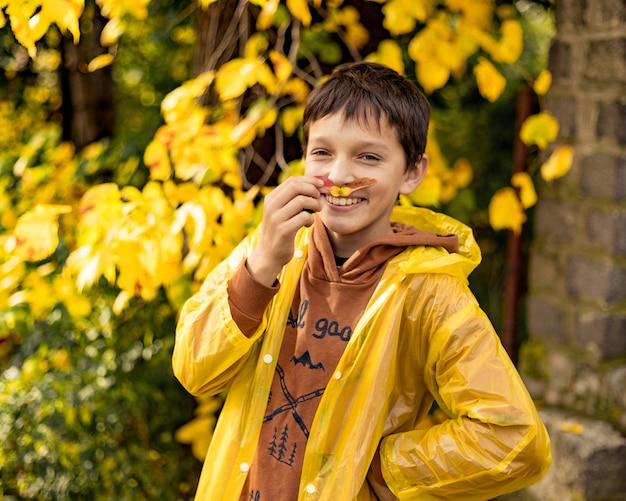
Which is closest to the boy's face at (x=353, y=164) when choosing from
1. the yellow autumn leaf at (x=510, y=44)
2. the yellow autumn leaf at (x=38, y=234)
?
the yellow autumn leaf at (x=38, y=234)

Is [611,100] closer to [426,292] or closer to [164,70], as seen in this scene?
[426,292]

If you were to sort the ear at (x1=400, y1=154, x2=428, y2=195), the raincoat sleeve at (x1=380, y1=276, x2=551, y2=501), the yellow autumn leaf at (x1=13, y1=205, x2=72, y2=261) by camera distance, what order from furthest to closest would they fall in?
the yellow autumn leaf at (x1=13, y1=205, x2=72, y2=261) < the ear at (x1=400, y1=154, x2=428, y2=195) < the raincoat sleeve at (x1=380, y1=276, x2=551, y2=501)

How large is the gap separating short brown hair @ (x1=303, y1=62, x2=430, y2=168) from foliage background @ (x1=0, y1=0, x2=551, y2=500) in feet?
2.13

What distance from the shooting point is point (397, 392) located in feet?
5.85

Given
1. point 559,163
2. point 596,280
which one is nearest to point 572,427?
point 596,280

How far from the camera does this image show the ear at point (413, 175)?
1.91 meters

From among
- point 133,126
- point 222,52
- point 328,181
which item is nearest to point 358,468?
point 328,181

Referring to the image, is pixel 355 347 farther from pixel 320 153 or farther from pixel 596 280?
pixel 596 280

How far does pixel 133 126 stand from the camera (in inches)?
219

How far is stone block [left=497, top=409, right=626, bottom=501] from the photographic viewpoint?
10.2ft

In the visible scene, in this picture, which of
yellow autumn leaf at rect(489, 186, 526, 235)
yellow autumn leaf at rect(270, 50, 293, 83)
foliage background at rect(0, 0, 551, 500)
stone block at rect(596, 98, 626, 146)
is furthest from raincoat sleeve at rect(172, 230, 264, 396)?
stone block at rect(596, 98, 626, 146)

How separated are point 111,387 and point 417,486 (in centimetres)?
171

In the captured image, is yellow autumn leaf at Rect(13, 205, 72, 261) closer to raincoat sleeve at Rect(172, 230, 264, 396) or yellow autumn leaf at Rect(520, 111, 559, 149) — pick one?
raincoat sleeve at Rect(172, 230, 264, 396)

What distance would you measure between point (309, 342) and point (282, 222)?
0.29m
